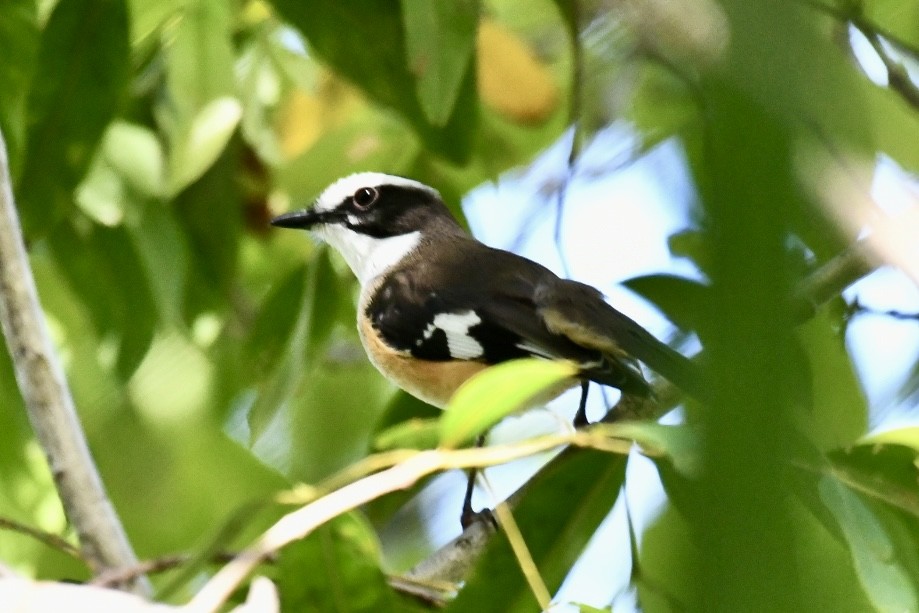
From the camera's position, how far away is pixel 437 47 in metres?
1.49

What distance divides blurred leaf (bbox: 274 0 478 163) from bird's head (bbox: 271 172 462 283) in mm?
346

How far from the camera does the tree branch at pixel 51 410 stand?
1.12 metres

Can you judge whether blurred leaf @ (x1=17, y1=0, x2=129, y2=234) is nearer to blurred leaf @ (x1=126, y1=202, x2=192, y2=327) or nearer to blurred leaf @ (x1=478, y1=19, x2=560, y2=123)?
blurred leaf @ (x1=126, y1=202, x2=192, y2=327)

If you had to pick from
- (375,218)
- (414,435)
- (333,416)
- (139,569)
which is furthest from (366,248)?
(139,569)

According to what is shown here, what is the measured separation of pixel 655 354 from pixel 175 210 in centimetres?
121

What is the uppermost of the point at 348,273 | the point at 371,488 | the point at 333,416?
the point at 371,488

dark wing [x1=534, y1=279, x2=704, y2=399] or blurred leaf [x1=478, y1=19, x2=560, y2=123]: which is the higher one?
blurred leaf [x1=478, y1=19, x2=560, y2=123]

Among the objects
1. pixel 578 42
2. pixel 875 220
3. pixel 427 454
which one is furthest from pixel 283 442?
pixel 875 220

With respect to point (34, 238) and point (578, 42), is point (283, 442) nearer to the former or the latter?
point (34, 238)

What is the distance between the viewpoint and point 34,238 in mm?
1771

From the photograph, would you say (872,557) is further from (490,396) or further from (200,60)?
(200,60)

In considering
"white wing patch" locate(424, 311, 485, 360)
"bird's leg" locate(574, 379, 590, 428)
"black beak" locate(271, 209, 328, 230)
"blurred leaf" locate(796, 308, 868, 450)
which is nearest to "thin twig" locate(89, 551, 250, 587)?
"blurred leaf" locate(796, 308, 868, 450)

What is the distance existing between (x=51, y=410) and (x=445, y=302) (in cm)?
76

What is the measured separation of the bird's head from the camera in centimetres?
213
